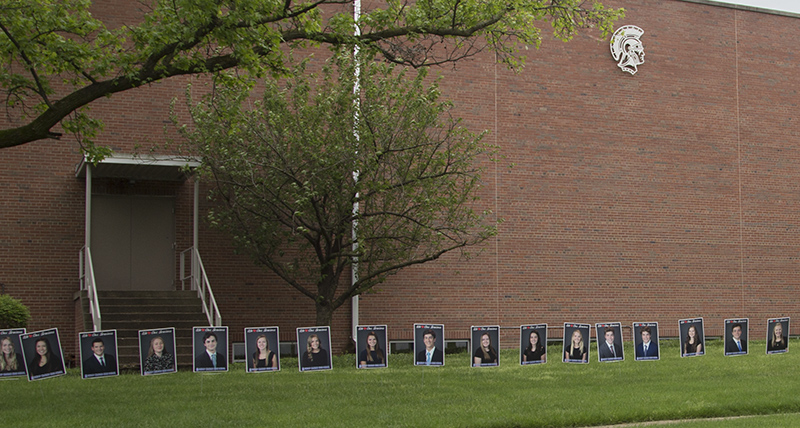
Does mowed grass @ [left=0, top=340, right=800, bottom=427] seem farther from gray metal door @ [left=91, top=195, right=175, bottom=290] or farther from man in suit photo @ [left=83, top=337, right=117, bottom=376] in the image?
gray metal door @ [left=91, top=195, right=175, bottom=290]

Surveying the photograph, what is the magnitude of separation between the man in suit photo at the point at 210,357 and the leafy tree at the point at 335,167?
13.8 ft

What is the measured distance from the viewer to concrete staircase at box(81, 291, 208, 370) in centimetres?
1544

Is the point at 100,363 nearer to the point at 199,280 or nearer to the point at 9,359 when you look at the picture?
the point at 9,359

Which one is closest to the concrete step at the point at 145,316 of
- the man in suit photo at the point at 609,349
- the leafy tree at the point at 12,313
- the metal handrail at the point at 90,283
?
the metal handrail at the point at 90,283

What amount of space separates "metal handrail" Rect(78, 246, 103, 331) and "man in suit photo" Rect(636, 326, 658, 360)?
352 inches

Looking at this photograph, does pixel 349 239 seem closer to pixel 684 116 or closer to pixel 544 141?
pixel 544 141

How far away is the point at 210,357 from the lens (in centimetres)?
1101

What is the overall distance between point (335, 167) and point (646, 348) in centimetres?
→ 623

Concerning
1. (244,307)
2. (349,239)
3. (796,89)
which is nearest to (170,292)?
(244,307)

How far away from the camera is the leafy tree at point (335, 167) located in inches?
613

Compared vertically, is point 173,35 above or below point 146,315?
above

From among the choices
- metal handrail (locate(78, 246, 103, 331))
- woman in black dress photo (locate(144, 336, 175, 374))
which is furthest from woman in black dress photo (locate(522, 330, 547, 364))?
metal handrail (locate(78, 246, 103, 331))

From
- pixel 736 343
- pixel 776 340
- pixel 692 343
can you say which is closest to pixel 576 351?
pixel 692 343

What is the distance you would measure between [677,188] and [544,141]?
3958 millimetres
